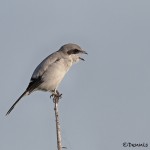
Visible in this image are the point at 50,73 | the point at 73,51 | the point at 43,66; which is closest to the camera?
the point at 43,66

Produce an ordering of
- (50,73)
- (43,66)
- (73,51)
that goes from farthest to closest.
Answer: (73,51)
(50,73)
(43,66)

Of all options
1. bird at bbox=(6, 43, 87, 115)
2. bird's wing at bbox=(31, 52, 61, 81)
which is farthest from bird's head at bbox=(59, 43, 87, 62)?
bird's wing at bbox=(31, 52, 61, 81)

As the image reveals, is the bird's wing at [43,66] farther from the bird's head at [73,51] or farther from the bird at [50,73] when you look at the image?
the bird's head at [73,51]

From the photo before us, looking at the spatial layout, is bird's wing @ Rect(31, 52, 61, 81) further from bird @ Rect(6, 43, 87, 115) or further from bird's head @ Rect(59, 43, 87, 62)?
bird's head @ Rect(59, 43, 87, 62)

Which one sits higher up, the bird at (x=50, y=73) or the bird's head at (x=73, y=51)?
the bird's head at (x=73, y=51)

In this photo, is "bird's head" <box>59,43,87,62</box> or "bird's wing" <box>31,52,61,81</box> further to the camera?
"bird's head" <box>59,43,87,62</box>

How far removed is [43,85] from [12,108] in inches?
36.5

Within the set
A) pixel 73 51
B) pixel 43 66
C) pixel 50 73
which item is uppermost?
pixel 73 51

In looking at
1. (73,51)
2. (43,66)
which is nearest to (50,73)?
(43,66)

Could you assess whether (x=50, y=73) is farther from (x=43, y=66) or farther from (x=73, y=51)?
(x=73, y=51)

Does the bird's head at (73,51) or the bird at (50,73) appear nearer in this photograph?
the bird at (50,73)

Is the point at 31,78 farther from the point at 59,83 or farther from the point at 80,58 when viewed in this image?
the point at 80,58

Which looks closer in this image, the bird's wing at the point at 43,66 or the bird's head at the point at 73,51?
the bird's wing at the point at 43,66

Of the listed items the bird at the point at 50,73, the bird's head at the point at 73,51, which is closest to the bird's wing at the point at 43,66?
the bird at the point at 50,73
